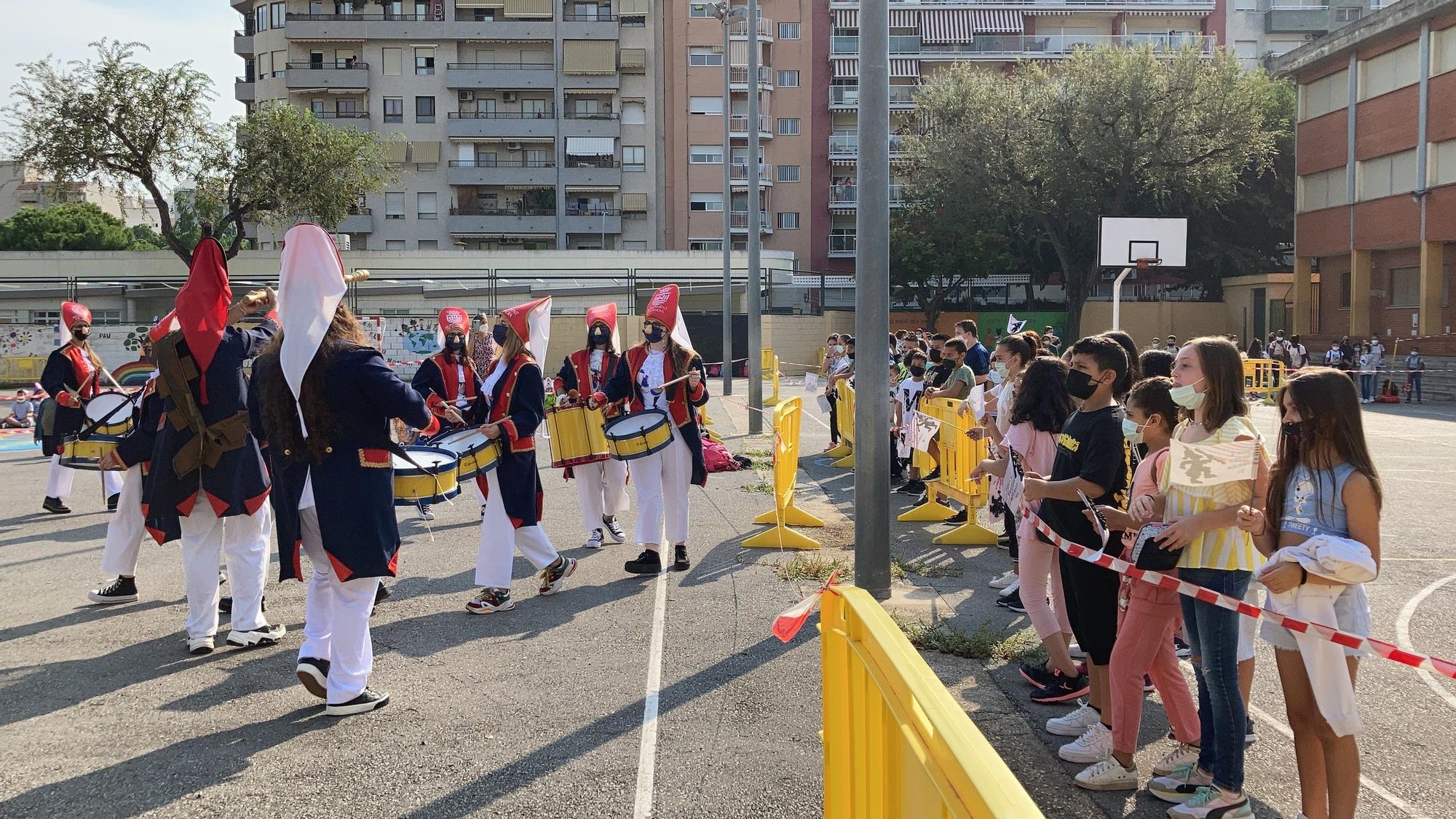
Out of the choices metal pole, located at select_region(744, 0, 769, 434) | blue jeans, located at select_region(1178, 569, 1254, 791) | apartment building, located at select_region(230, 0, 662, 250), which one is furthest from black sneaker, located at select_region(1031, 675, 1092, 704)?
apartment building, located at select_region(230, 0, 662, 250)

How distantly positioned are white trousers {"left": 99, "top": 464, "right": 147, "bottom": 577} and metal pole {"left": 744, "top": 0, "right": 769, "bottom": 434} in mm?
12534

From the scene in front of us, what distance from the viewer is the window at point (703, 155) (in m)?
61.9

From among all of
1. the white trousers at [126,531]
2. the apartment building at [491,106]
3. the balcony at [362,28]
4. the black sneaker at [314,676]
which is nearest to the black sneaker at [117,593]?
the white trousers at [126,531]

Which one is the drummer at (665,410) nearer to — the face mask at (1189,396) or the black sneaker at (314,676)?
the black sneaker at (314,676)

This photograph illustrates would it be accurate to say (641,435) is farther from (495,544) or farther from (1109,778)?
(1109,778)

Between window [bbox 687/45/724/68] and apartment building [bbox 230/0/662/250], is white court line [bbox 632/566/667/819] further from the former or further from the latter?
window [bbox 687/45/724/68]

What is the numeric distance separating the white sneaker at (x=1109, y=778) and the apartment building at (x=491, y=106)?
58297mm

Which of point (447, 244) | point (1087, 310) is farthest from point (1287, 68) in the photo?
point (447, 244)

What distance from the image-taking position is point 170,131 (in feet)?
139

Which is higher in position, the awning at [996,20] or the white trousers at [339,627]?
the awning at [996,20]

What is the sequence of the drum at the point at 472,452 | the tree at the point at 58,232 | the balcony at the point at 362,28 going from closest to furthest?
1. the drum at the point at 472,452
2. the balcony at the point at 362,28
3. the tree at the point at 58,232

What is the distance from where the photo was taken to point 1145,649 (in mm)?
4574

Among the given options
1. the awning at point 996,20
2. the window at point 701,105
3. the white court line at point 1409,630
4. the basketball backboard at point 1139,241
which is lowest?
the white court line at point 1409,630

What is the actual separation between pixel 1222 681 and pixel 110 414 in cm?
858
